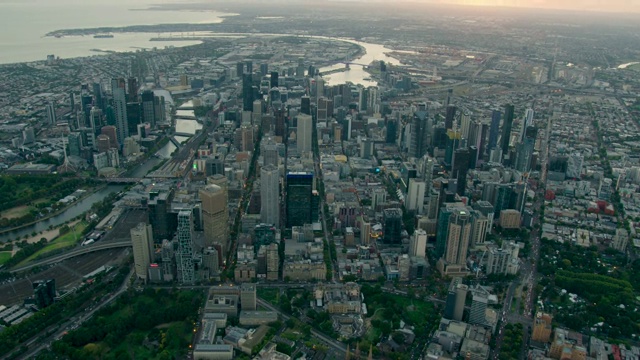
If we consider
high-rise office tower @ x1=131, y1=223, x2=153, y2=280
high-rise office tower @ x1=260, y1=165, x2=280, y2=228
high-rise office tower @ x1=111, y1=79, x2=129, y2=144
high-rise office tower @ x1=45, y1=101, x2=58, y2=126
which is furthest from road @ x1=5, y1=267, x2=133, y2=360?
high-rise office tower @ x1=45, y1=101, x2=58, y2=126

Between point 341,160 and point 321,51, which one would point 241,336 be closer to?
point 341,160

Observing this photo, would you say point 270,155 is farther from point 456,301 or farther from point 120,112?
point 456,301

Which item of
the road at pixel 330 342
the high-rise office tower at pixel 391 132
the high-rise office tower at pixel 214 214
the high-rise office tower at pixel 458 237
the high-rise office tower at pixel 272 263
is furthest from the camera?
the high-rise office tower at pixel 391 132

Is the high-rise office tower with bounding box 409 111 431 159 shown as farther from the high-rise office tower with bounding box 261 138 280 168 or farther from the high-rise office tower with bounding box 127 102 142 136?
the high-rise office tower with bounding box 127 102 142 136

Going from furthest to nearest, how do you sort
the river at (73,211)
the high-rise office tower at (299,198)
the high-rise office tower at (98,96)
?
1. the high-rise office tower at (98,96)
2. the river at (73,211)
3. the high-rise office tower at (299,198)

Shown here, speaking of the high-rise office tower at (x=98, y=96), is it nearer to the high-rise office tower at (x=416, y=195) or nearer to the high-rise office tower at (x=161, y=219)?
the high-rise office tower at (x=161, y=219)

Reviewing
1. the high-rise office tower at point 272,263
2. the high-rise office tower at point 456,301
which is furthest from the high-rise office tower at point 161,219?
the high-rise office tower at point 456,301

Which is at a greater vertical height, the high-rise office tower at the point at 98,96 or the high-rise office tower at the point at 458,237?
the high-rise office tower at the point at 98,96
